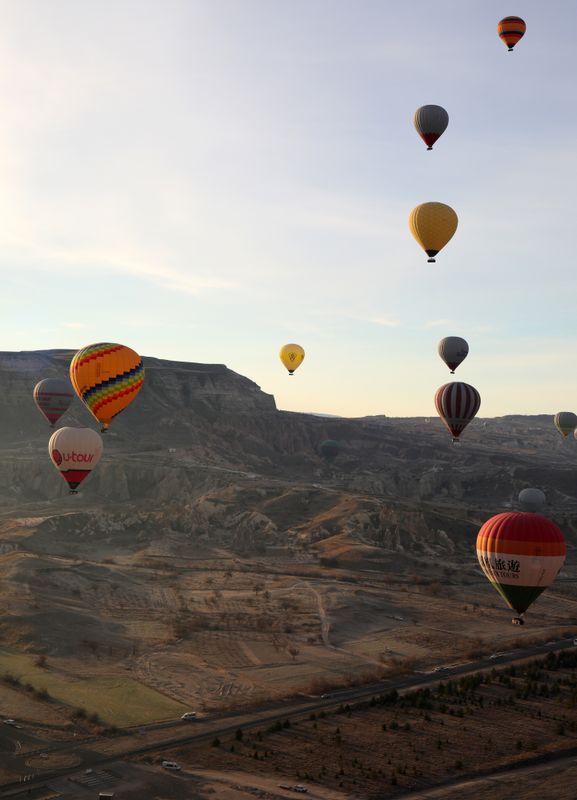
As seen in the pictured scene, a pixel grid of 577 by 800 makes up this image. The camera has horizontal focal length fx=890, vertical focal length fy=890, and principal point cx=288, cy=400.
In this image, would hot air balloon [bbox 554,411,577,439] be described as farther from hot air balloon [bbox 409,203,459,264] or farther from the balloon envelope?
the balloon envelope

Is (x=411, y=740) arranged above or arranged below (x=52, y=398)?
below

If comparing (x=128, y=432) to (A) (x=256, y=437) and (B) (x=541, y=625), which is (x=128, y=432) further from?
(B) (x=541, y=625)

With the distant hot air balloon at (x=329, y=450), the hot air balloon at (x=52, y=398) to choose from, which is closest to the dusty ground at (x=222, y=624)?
the hot air balloon at (x=52, y=398)

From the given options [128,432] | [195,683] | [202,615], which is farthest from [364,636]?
[128,432]

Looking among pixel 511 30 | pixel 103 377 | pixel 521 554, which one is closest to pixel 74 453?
pixel 103 377

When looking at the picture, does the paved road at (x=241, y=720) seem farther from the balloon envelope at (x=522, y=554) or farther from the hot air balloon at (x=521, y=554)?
the balloon envelope at (x=522, y=554)

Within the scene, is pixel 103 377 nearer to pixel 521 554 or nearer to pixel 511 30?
pixel 521 554

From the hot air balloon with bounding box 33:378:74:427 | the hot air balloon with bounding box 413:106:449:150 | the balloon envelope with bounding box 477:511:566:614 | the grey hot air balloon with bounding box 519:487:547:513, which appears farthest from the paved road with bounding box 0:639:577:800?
the grey hot air balloon with bounding box 519:487:547:513
